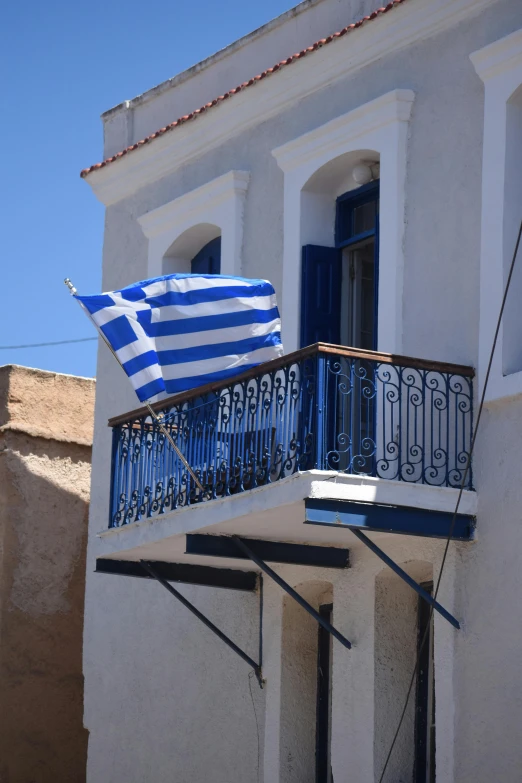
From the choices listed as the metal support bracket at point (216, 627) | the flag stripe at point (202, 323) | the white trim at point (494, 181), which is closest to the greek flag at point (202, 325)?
the flag stripe at point (202, 323)

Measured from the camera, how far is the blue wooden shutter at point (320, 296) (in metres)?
14.2

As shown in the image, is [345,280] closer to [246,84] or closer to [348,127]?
[348,127]

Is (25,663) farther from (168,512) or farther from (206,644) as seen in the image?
(168,512)

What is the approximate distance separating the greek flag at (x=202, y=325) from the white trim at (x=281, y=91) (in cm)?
245

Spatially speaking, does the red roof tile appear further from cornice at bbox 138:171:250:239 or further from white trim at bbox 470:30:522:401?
white trim at bbox 470:30:522:401

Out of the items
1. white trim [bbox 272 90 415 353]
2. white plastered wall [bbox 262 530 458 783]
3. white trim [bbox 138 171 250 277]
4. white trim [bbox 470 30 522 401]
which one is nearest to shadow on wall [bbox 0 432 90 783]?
white trim [bbox 138 171 250 277]

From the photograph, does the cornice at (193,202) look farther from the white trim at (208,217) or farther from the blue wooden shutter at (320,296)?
the blue wooden shutter at (320,296)

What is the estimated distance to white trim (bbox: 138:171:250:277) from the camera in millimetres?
15188

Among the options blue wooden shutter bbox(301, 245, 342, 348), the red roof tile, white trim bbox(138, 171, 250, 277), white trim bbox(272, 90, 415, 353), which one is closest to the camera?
white trim bbox(272, 90, 415, 353)

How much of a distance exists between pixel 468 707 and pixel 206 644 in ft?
11.6

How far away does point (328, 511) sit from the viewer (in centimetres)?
1165

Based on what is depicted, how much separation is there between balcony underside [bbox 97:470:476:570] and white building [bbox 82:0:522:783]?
0.02 m

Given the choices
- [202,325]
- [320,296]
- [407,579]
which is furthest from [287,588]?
[320,296]

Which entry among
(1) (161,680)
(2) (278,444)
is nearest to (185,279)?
(2) (278,444)
